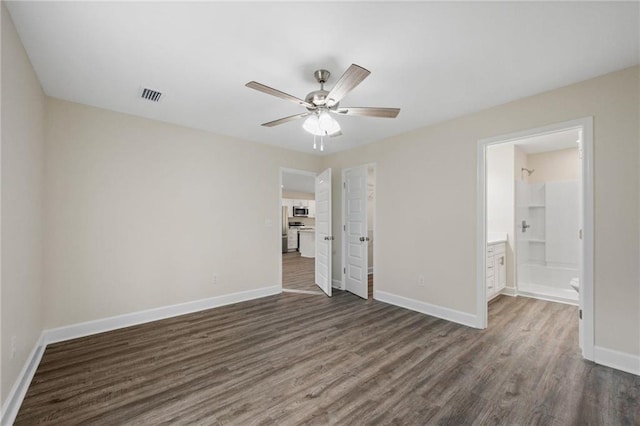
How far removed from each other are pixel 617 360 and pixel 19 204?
4.97 m

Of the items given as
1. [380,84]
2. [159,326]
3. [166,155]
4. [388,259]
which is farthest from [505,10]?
[159,326]

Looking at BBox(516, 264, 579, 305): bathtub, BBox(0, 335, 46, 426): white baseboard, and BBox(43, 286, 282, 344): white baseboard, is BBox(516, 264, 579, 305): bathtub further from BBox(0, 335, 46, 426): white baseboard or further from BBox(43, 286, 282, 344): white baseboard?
BBox(0, 335, 46, 426): white baseboard

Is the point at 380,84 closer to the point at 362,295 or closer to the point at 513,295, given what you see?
the point at 362,295

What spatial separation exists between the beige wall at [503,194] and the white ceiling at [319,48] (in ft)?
6.71

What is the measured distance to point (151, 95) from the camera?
2.70 meters

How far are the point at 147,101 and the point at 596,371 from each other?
16.3 feet

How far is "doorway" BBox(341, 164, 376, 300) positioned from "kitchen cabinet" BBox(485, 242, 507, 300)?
1.74 metres

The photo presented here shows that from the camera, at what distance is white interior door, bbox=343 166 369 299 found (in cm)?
434

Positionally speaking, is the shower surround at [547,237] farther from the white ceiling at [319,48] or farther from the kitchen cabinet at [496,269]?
the white ceiling at [319,48]

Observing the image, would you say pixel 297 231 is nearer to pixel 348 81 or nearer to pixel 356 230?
pixel 356 230

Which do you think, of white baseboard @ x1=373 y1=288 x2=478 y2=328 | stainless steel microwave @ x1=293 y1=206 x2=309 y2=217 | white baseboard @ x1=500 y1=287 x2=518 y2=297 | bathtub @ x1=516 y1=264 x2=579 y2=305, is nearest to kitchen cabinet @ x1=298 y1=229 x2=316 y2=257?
stainless steel microwave @ x1=293 y1=206 x2=309 y2=217

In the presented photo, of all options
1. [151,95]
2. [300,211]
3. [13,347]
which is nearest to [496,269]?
[151,95]

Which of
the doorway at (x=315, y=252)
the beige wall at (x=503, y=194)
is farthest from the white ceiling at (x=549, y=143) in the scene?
the doorway at (x=315, y=252)

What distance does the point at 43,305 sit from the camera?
105 inches
